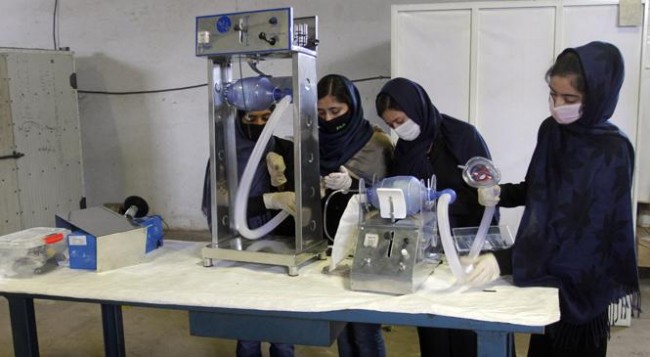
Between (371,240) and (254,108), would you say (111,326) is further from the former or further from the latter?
(371,240)

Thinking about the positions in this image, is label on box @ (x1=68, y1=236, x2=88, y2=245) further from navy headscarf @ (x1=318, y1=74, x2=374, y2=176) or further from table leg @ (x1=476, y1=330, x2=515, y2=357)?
table leg @ (x1=476, y1=330, x2=515, y2=357)

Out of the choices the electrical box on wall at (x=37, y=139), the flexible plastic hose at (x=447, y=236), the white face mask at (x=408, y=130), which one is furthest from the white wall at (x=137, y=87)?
the flexible plastic hose at (x=447, y=236)

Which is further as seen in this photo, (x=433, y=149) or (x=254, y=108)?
(x=433, y=149)

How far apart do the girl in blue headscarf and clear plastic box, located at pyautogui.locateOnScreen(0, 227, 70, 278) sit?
1.20 m

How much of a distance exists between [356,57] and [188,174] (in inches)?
57.0

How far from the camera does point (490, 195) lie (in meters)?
1.48

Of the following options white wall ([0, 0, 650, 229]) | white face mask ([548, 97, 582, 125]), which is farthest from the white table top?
white wall ([0, 0, 650, 229])

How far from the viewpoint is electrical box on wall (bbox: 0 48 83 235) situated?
3.40 metres

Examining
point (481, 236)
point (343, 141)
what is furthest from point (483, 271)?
point (343, 141)

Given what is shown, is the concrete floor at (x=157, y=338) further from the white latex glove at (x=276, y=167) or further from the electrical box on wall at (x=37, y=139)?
the white latex glove at (x=276, y=167)

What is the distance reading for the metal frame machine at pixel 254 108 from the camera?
57.7 inches

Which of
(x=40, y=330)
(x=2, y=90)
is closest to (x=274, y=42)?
(x=40, y=330)

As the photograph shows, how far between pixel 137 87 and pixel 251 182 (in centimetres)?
267

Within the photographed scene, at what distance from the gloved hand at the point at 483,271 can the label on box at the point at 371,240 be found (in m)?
0.21
